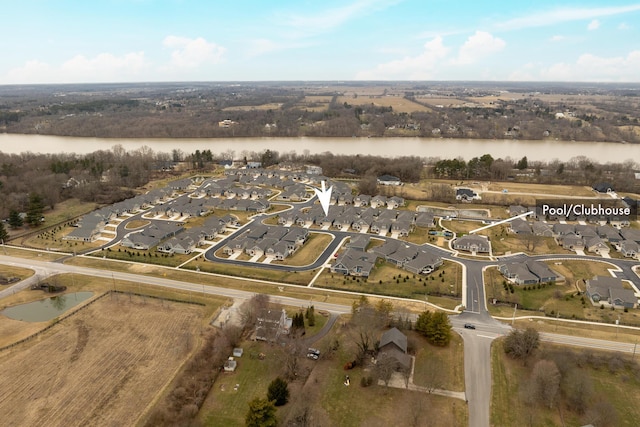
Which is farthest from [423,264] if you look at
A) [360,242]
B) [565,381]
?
[565,381]

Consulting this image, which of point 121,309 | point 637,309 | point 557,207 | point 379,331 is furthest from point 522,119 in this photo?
point 121,309

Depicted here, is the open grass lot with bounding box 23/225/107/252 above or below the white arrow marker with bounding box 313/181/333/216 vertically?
below

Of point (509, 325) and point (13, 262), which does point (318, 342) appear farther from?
point (13, 262)

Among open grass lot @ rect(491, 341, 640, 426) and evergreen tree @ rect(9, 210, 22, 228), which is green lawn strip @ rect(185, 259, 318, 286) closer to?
open grass lot @ rect(491, 341, 640, 426)

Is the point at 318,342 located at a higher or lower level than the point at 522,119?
lower

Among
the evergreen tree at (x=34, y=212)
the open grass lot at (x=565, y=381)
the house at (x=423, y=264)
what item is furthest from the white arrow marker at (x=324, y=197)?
the evergreen tree at (x=34, y=212)

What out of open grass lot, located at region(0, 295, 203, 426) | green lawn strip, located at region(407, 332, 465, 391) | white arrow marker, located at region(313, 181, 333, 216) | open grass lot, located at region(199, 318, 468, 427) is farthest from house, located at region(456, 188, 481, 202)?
open grass lot, located at region(0, 295, 203, 426)
